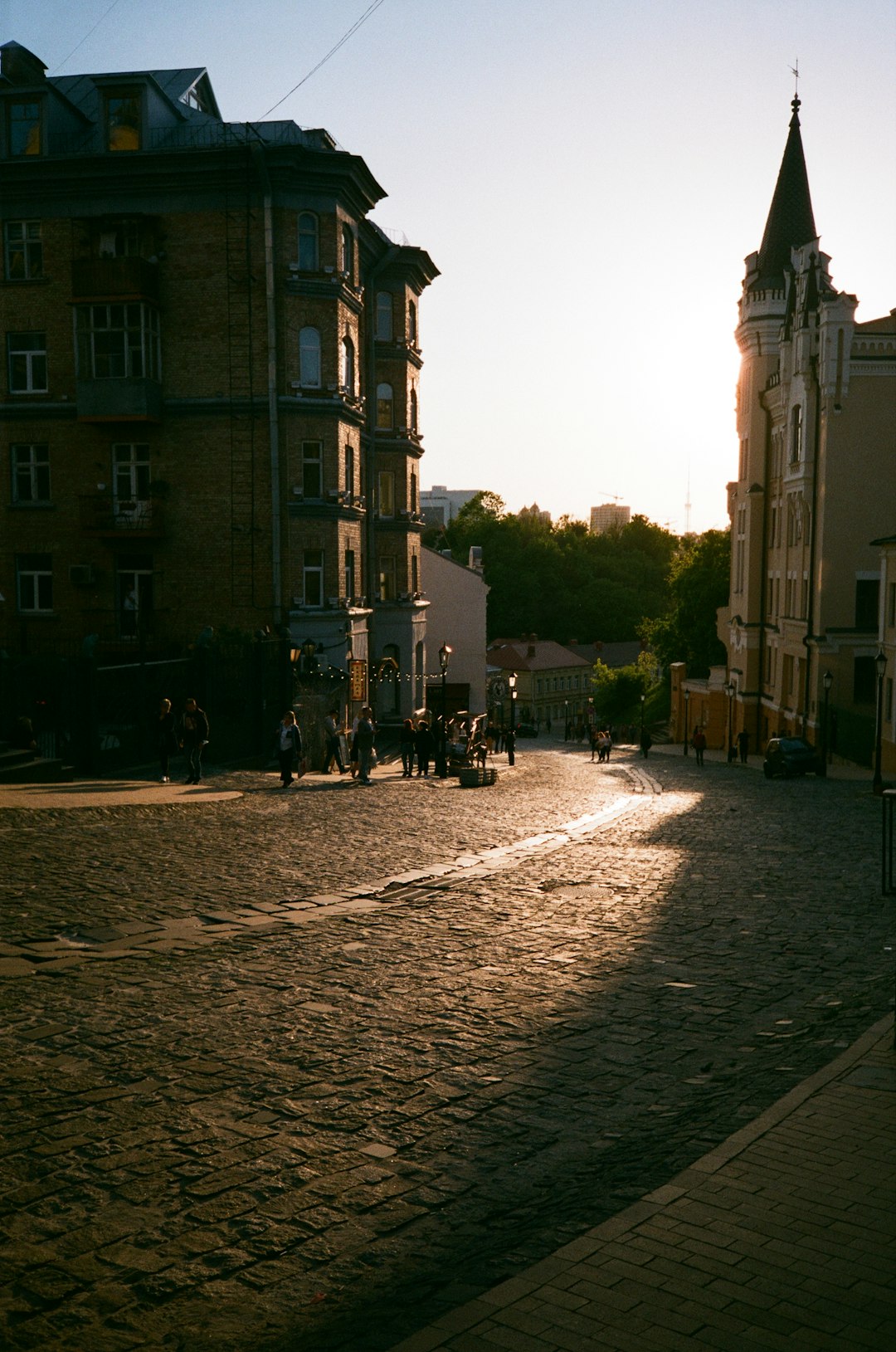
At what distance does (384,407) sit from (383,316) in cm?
321

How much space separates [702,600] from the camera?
7394cm

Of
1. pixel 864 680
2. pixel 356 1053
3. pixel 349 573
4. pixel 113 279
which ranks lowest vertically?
pixel 356 1053

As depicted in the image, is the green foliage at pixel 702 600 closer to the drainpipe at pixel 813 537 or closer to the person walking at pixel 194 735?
the drainpipe at pixel 813 537

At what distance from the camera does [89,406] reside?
3334 cm

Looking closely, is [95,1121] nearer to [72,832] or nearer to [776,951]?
[776,951]

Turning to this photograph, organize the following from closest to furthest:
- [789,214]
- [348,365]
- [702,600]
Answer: [348,365]
[789,214]
[702,600]

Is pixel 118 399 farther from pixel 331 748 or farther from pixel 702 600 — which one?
pixel 702 600

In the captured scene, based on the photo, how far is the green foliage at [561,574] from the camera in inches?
4808

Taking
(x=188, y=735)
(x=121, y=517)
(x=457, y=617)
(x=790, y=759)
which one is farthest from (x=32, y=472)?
(x=457, y=617)

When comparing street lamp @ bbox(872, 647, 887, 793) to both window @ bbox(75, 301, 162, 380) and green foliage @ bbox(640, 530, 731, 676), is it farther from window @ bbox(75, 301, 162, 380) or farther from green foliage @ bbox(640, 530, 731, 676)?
green foliage @ bbox(640, 530, 731, 676)

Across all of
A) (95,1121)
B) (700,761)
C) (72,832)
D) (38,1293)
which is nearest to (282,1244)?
(38,1293)

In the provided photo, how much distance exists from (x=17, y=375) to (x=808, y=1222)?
114 ft

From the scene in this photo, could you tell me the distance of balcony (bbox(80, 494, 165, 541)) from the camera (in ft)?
111

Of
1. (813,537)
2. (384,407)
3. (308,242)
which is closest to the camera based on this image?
(308,242)
